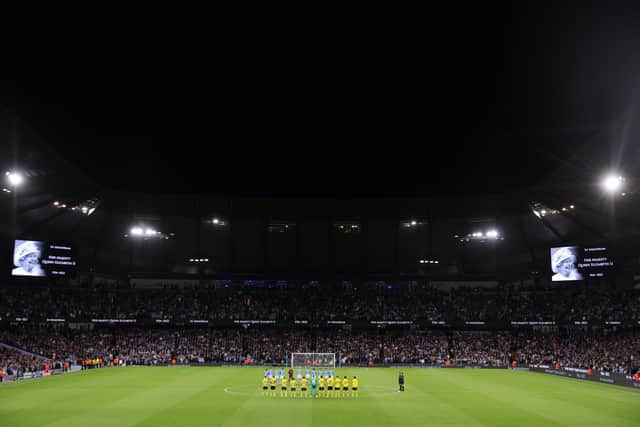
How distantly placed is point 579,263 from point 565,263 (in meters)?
1.46

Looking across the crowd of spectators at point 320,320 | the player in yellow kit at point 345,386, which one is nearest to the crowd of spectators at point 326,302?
the crowd of spectators at point 320,320

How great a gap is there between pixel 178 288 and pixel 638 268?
201ft

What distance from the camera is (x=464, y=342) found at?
7156 cm

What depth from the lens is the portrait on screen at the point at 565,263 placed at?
197 ft

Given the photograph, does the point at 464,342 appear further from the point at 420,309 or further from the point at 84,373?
the point at 84,373

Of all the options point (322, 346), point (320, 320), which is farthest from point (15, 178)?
point (320, 320)

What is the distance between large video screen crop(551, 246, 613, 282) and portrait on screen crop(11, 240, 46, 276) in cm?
5781

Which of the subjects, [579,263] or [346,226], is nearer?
[579,263]

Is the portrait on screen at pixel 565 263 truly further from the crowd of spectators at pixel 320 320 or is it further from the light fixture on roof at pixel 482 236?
the light fixture on roof at pixel 482 236

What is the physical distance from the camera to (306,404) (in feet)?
96.7

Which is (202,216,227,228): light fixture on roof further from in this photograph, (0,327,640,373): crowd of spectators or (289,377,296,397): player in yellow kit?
(289,377,296,397): player in yellow kit

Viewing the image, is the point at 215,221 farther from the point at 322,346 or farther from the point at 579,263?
the point at 579,263

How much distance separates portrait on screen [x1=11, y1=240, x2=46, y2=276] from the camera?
185ft

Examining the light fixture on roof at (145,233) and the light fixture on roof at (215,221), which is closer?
the light fixture on roof at (145,233)
